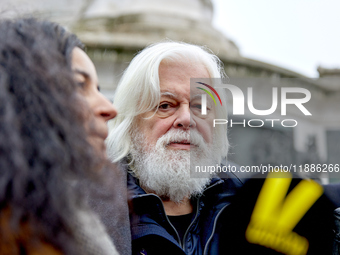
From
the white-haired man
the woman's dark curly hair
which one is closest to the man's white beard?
the white-haired man

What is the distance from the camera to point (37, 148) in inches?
37.5

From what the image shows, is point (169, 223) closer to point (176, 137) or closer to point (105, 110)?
point (176, 137)

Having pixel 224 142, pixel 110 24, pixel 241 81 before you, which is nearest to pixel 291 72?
pixel 241 81

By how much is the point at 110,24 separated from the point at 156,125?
7452 millimetres

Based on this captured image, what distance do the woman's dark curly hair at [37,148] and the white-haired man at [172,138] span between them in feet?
3.42

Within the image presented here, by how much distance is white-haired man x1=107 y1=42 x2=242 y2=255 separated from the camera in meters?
2.19

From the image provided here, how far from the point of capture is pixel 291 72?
27.8 feet

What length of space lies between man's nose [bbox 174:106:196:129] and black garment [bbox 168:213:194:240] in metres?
0.60

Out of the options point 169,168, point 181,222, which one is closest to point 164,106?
point 169,168

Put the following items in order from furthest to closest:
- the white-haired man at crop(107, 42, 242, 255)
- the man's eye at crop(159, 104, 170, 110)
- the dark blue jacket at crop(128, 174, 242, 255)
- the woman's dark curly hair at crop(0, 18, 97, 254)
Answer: the man's eye at crop(159, 104, 170, 110)
the white-haired man at crop(107, 42, 242, 255)
the dark blue jacket at crop(128, 174, 242, 255)
the woman's dark curly hair at crop(0, 18, 97, 254)

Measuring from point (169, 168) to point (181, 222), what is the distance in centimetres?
37

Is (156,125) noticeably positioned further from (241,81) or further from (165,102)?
(241,81)

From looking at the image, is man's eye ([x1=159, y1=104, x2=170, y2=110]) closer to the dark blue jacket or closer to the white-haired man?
the white-haired man

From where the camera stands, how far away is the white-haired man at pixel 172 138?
7.17 feet
